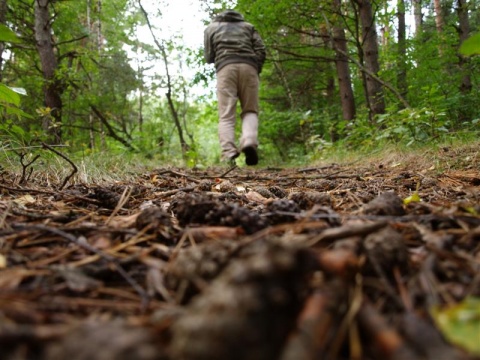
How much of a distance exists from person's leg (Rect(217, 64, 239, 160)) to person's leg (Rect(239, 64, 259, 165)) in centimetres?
16

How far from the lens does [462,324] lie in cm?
48

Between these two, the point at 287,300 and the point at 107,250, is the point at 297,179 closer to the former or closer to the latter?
the point at 107,250

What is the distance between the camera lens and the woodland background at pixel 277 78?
16.0 ft

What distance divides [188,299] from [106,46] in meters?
11.7

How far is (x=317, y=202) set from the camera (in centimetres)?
150

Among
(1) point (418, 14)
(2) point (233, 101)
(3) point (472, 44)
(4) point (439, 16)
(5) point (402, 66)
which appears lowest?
(3) point (472, 44)

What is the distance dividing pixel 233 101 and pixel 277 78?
5.50 m

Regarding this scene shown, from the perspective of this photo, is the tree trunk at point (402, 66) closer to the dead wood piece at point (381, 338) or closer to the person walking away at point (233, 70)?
the person walking away at point (233, 70)

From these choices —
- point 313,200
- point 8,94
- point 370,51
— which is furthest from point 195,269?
point 370,51

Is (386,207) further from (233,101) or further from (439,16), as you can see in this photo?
(439,16)

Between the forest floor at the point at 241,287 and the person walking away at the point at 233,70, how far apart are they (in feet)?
14.0

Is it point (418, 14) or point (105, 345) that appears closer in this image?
point (105, 345)

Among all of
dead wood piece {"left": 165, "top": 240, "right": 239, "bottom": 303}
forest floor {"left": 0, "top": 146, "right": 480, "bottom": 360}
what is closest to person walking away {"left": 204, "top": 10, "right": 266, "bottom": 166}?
forest floor {"left": 0, "top": 146, "right": 480, "bottom": 360}

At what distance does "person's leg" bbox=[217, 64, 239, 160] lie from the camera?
17.6 ft
